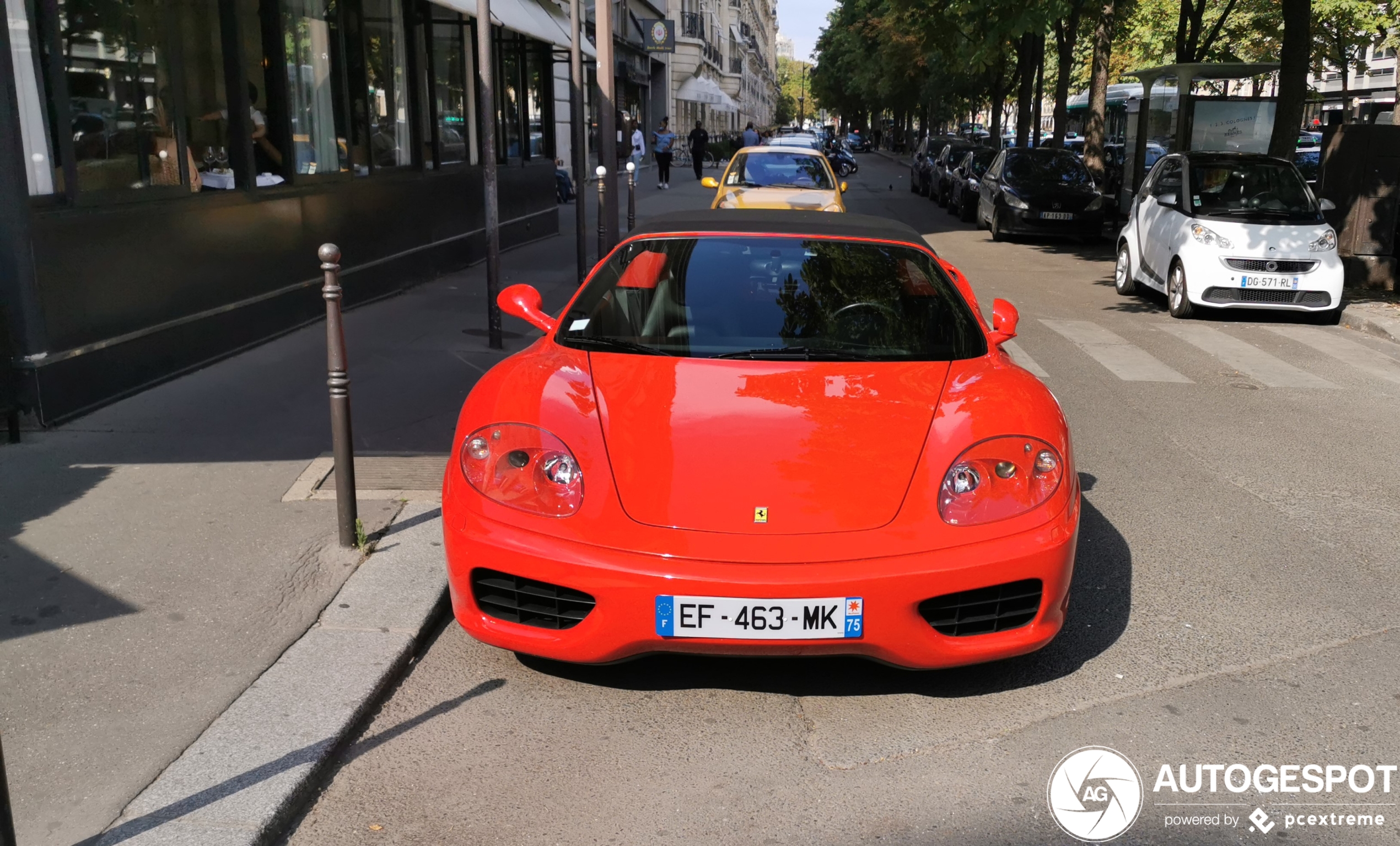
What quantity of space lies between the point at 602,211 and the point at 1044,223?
397 inches

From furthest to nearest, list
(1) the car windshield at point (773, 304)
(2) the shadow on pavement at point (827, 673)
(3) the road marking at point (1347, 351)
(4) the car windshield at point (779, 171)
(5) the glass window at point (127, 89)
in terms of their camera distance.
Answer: (4) the car windshield at point (779, 171)
(3) the road marking at point (1347, 351)
(5) the glass window at point (127, 89)
(1) the car windshield at point (773, 304)
(2) the shadow on pavement at point (827, 673)

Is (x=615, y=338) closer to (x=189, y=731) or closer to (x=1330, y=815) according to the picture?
(x=189, y=731)

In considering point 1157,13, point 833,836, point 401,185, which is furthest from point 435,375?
point 1157,13

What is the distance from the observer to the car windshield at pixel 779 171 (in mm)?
14711

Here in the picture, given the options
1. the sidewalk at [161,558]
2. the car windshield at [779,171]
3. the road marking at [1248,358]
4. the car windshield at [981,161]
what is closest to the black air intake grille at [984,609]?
the sidewalk at [161,558]

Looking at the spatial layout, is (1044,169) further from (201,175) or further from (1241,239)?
(201,175)

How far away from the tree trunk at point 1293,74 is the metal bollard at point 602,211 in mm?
8075

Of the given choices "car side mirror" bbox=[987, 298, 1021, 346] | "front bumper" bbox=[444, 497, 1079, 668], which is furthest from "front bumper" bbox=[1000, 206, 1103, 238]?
"front bumper" bbox=[444, 497, 1079, 668]

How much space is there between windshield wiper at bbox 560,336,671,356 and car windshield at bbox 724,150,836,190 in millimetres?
10462

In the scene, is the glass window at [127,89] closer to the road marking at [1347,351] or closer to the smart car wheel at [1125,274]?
the road marking at [1347,351]

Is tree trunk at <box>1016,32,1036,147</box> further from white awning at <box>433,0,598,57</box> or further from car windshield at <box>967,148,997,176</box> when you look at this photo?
white awning at <box>433,0,598,57</box>

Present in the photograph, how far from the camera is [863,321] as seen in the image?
180 inches

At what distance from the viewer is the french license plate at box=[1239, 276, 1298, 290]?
11766 millimetres

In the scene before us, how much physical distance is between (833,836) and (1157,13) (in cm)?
5205
